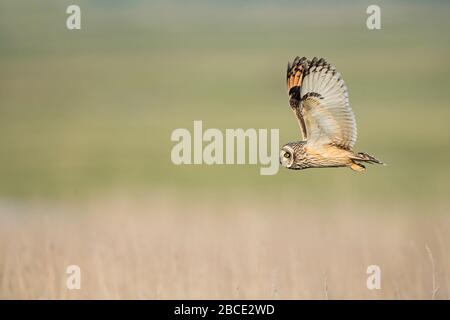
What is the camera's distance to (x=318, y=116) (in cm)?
688

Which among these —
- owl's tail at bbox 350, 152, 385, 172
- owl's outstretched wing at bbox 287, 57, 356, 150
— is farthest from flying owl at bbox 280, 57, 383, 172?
owl's tail at bbox 350, 152, 385, 172

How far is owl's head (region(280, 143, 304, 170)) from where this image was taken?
274 inches

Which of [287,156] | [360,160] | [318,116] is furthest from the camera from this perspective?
[360,160]

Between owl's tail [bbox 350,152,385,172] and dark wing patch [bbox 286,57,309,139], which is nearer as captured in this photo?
dark wing patch [bbox 286,57,309,139]

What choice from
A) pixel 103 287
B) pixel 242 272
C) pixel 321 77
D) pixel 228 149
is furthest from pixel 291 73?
pixel 103 287

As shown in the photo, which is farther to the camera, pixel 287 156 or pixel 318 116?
pixel 287 156

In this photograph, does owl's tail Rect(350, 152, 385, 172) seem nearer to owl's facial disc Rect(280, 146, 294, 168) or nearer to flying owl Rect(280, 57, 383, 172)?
flying owl Rect(280, 57, 383, 172)

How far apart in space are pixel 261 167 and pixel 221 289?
982 mm

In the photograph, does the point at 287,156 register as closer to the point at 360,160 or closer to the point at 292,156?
the point at 292,156

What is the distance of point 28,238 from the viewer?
24.3 ft

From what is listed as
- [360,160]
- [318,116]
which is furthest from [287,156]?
[360,160]

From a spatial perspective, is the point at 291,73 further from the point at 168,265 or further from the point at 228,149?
the point at 168,265

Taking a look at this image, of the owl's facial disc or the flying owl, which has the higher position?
the flying owl

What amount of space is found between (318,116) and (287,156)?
12.5 inches
